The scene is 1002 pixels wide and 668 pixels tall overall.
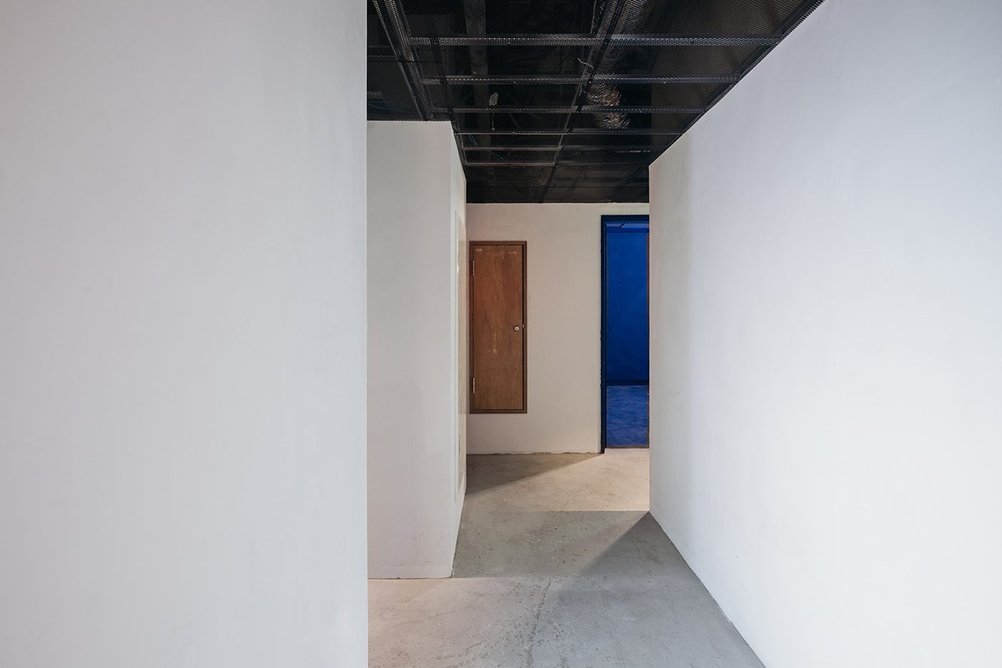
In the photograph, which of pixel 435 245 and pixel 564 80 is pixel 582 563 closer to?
pixel 435 245

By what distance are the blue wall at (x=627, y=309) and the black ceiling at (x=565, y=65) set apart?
778 cm

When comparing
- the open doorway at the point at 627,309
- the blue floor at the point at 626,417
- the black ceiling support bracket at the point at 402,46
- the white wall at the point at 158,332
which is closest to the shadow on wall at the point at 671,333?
the black ceiling support bracket at the point at 402,46

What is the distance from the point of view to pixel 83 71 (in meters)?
0.61

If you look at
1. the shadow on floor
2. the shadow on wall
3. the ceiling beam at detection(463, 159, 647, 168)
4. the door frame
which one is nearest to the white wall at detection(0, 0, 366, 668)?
the shadow on wall

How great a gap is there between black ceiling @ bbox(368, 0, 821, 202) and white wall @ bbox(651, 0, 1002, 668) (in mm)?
242

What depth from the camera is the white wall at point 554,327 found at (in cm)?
651

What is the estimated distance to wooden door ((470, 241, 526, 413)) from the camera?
256 inches

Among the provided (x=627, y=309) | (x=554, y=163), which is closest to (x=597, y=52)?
(x=554, y=163)

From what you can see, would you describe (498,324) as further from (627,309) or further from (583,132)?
(627,309)

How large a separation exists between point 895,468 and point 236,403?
72.6 inches

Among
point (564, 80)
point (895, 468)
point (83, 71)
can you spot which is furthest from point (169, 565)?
point (564, 80)

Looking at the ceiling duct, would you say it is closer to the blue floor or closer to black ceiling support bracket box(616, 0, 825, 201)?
black ceiling support bracket box(616, 0, 825, 201)

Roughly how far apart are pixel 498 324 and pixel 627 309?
669 centimetres

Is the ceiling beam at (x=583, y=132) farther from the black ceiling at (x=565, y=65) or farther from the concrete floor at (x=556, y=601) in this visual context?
the concrete floor at (x=556, y=601)
